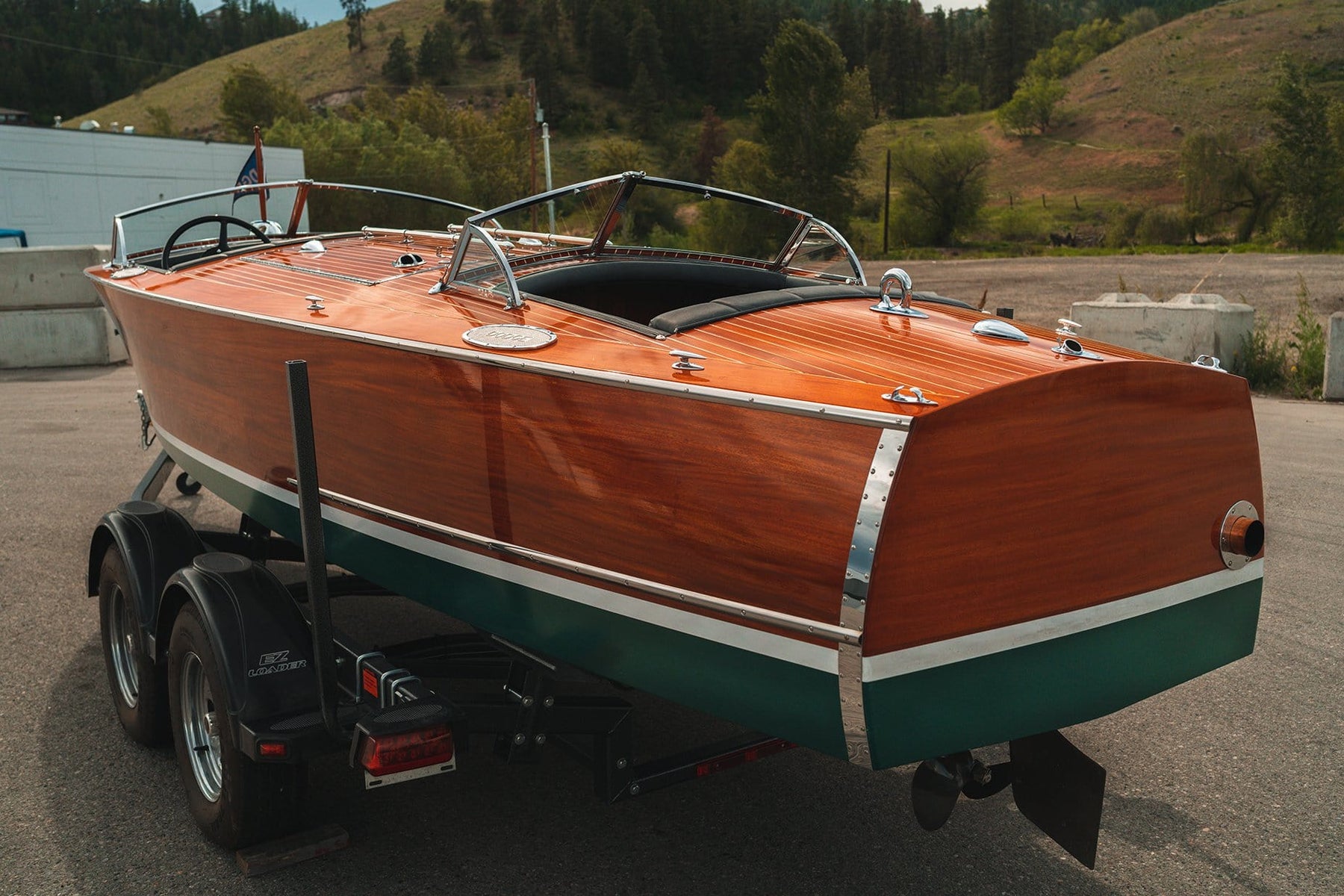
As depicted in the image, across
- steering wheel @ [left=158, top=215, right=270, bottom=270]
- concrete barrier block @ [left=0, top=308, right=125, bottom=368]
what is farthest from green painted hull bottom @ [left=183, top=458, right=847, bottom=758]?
concrete barrier block @ [left=0, top=308, right=125, bottom=368]

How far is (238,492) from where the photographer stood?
4.16 metres

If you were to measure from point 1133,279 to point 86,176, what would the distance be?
2734 cm

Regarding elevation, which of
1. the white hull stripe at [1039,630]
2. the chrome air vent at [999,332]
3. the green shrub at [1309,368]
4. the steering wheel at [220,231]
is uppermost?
the steering wheel at [220,231]

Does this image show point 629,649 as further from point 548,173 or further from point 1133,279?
point 548,173

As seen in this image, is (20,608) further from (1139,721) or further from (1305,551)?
(1305,551)

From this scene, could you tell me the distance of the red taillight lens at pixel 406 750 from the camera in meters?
2.62

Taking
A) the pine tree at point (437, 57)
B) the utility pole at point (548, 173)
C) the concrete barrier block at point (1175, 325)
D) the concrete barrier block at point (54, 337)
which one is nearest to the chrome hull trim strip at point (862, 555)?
the utility pole at point (548, 173)

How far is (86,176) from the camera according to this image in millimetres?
28516

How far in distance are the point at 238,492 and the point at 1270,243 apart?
45.9 metres

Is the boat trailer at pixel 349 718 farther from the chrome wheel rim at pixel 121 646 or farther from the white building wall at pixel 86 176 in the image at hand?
the white building wall at pixel 86 176

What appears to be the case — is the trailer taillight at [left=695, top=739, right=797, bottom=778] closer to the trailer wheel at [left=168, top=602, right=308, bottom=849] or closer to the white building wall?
the trailer wheel at [left=168, top=602, right=308, bottom=849]

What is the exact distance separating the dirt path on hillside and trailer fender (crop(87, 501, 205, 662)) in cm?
1616

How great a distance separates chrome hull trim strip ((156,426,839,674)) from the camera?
90.8 inches

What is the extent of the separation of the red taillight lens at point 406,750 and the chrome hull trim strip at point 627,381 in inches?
37.0
